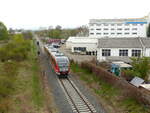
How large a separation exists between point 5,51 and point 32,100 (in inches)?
922

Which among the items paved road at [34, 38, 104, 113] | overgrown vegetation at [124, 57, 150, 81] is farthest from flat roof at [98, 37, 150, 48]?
overgrown vegetation at [124, 57, 150, 81]

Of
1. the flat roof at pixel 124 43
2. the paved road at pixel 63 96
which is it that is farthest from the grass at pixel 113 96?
the flat roof at pixel 124 43

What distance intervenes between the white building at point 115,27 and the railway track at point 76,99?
7264cm

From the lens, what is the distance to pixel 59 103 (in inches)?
669

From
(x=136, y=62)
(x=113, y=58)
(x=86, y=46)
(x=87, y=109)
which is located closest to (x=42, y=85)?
(x=87, y=109)

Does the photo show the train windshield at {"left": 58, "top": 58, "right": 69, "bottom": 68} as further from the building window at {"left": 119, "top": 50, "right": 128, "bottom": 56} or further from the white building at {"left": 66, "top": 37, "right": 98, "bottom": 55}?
the white building at {"left": 66, "top": 37, "right": 98, "bottom": 55}

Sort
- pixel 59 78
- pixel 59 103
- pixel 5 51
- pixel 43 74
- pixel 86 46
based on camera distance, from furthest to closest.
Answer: pixel 86 46
pixel 5 51
pixel 43 74
pixel 59 78
pixel 59 103

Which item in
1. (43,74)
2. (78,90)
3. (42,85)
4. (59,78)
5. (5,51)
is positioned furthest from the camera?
(5,51)

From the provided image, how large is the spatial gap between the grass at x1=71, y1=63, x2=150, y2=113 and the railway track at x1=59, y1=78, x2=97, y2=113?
1802mm

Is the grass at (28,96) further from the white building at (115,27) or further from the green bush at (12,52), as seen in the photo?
the white building at (115,27)

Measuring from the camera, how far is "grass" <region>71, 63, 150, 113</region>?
15.1 metres

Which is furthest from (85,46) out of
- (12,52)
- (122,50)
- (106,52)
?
(12,52)

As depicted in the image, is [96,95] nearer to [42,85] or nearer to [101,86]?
[101,86]

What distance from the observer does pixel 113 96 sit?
18.0 m
